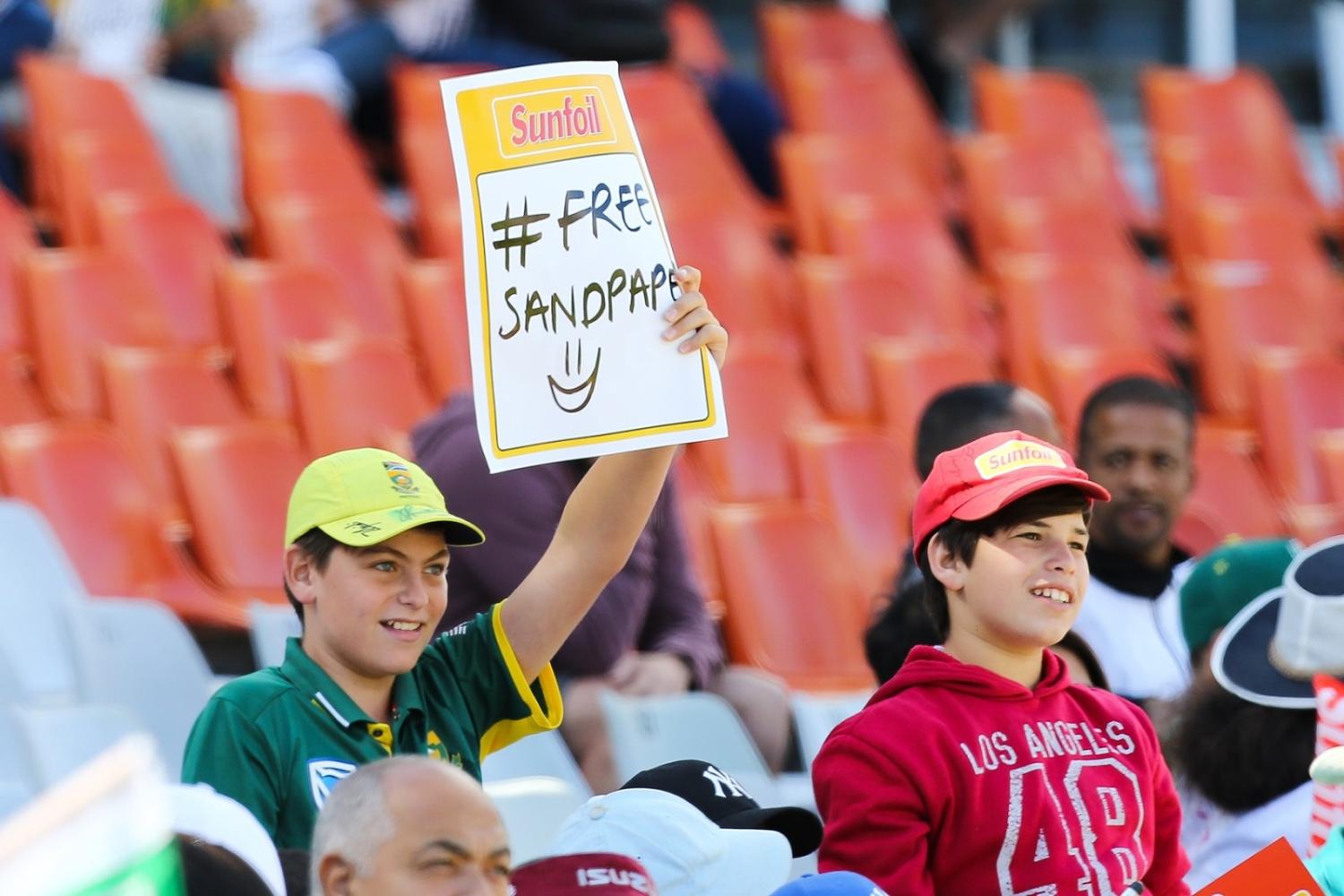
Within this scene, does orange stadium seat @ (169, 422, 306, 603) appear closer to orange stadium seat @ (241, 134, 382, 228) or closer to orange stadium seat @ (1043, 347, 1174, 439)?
orange stadium seat @ (241, 134, 382, 228)

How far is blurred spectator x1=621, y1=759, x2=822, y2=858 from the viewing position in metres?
2.17

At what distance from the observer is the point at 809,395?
5.92 m

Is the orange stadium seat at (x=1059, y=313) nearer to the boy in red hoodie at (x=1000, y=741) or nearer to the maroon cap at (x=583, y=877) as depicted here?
the boy in red hoodie at (x=1000, y=741)

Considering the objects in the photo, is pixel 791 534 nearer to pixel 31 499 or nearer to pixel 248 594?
pixel 248 594

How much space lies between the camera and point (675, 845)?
6.54 feet

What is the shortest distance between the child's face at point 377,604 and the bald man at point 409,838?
0.48 metres

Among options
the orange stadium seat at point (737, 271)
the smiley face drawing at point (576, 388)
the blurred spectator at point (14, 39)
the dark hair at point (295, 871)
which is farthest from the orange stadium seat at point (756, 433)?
the dark hair at point (295, 871)

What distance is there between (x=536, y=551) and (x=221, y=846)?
4.97ft

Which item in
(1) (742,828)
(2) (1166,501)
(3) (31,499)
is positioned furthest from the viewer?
(3) (31,499)

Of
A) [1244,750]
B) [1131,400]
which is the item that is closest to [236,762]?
[1244,750]

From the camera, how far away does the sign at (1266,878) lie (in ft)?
6.88

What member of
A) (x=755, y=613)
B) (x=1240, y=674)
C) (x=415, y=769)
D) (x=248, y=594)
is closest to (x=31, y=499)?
(x=248, y=594)

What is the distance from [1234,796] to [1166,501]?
39.4 inches

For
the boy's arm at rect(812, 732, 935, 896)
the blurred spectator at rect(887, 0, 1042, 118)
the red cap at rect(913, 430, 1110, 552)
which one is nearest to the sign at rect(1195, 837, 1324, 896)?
the boy's arm at rect(812, 732, 935, 896)
